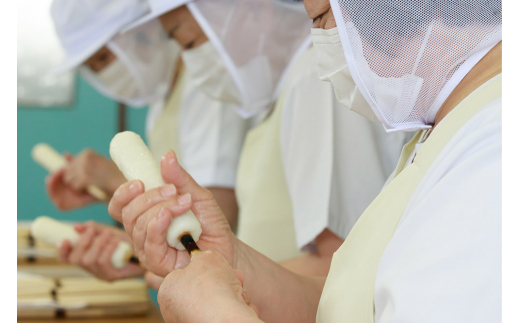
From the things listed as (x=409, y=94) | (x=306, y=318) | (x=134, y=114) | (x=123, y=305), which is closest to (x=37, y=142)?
(x=134, y=114)

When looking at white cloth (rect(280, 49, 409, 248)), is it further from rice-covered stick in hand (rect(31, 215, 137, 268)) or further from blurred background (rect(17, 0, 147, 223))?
blurred background (rect(17, 0, 147, 223))

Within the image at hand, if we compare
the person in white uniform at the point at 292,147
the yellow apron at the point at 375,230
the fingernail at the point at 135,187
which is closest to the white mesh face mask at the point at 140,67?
the person in white uniform at the point at 292,147

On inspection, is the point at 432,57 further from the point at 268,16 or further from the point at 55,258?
the point at 55,258

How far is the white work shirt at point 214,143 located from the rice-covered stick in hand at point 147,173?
105 cm

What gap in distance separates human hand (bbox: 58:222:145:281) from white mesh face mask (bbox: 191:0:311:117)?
717 mm

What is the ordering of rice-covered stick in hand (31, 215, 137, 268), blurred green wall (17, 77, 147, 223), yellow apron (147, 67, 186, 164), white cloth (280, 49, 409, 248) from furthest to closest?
1. blurred green wall (17, 77, 147, 223)
2. yellow apron (147, 67, 186, 164)
3. rice-covered stick in hand (31, 215, 137, 268)
4. white cloth (280, 49, 409, 248)

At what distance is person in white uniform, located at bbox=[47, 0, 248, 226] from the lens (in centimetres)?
204

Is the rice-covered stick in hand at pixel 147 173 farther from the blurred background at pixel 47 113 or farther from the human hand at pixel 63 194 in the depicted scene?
the blurred background at pixel 47 113

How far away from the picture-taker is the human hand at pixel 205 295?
2.24 feet

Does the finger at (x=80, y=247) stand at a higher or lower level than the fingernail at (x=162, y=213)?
lower

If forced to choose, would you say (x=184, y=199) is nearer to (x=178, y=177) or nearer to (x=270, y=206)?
(x=178, y=177)

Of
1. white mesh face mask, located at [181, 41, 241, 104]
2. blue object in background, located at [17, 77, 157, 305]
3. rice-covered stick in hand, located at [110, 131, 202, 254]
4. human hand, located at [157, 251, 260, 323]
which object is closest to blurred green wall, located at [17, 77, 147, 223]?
blue object in background, located at [17, 77, 157, 305]

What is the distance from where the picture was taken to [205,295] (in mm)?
714

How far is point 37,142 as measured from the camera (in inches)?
140
